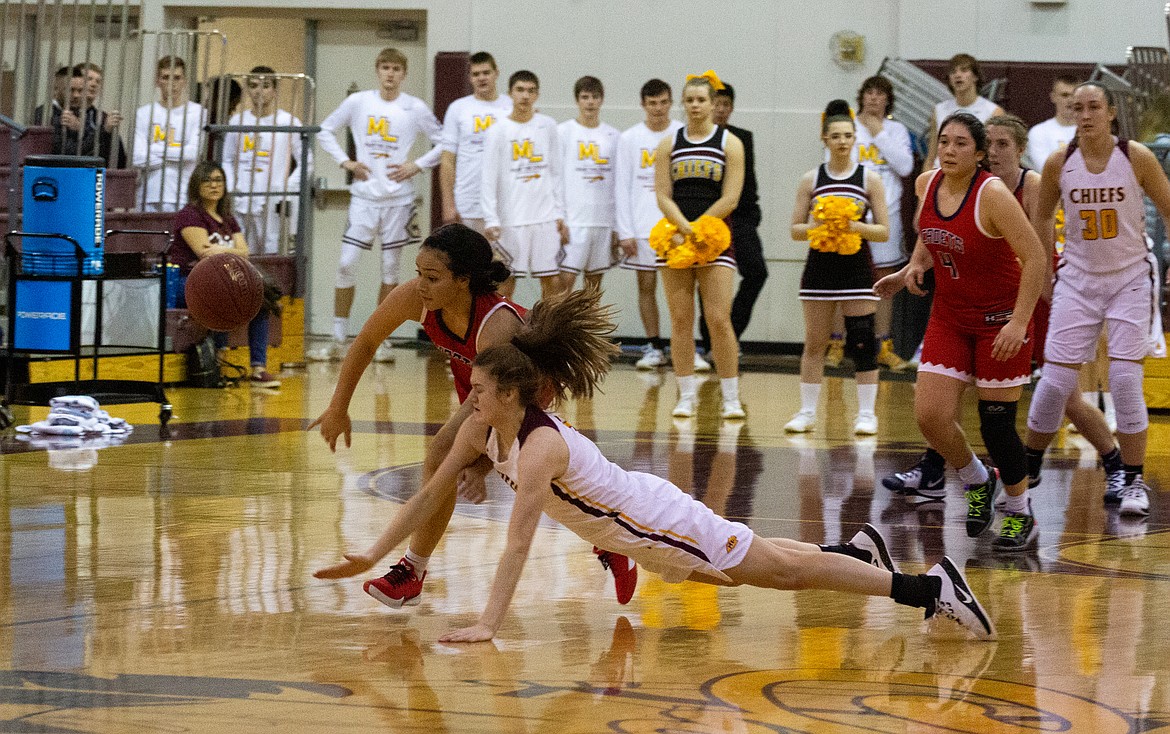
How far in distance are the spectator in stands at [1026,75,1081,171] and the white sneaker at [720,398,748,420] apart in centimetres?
427

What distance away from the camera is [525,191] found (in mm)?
Result: 13047

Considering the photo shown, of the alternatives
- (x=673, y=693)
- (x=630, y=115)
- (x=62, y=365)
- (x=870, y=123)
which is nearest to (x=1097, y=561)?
(x=673, y=693)

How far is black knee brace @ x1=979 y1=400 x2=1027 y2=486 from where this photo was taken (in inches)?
241

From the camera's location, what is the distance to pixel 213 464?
7648 millimetres

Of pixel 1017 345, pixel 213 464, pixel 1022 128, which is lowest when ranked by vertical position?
pixel 213 464

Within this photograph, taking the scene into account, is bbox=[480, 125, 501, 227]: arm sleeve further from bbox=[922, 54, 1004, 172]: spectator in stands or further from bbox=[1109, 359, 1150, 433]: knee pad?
bbox=[1109, 359, 1150, 433]: knee pad

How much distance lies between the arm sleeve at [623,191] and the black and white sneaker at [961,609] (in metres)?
8.96

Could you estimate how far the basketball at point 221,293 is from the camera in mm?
6918

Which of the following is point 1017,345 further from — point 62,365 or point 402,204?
point 402,204

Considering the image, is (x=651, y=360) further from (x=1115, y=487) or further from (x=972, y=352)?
(x=972, y=352)

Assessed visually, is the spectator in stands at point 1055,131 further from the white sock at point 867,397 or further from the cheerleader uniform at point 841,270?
the white sock at point 867,397

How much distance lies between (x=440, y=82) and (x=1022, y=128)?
945cm

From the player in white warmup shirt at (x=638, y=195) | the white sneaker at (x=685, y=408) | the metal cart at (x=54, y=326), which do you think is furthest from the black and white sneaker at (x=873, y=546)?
the player in white warmup shirt at (x=638, y=195)

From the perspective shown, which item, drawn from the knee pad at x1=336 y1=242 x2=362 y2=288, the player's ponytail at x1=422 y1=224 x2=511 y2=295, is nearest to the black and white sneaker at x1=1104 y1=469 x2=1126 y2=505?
the player's ponytail at x1=422 y1=224 x2=511 y2=295
